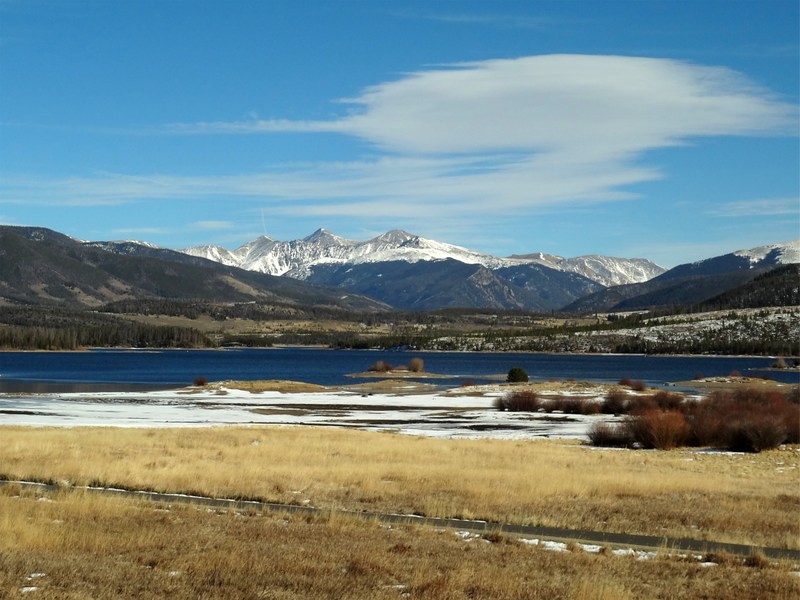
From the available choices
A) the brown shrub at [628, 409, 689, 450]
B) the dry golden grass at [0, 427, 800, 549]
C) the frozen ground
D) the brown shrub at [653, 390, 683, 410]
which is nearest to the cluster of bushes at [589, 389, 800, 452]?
the brown shrub at [628, 409, 689, 450]

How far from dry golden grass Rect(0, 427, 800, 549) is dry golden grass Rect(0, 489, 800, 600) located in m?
5.08

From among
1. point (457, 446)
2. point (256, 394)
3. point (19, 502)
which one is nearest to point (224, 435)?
point (457, 446)

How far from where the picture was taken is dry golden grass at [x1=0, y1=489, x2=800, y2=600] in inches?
554

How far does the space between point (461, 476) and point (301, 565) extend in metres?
16.5

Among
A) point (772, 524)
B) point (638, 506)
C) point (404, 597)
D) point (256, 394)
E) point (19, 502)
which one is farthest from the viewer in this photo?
point (256, 394)

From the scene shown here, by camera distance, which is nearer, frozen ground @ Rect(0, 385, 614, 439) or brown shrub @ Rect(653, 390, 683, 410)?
frozen ground @ Rect(0, 385, 614, 439)

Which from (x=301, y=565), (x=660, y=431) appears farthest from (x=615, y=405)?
(x=301, y=565)

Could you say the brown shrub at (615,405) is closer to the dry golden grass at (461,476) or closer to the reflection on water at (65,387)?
the dry golden grass at (461,476)

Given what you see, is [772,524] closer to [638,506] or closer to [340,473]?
[638,506]

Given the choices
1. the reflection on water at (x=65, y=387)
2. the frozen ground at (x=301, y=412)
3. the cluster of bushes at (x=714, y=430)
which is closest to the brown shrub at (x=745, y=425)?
the cluster of bushes at (x=714, y=430)

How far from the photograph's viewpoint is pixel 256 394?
10088cm

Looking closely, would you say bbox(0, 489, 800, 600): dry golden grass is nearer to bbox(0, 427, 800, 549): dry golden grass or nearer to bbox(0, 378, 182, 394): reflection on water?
bbox(0, 427, 800, 549): dry golden grass

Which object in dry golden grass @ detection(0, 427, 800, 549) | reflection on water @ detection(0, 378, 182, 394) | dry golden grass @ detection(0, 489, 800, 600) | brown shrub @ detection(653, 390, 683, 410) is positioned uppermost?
dry golden grass @ detection(0, 489, 800, 600)

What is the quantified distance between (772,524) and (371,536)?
37.7ft
